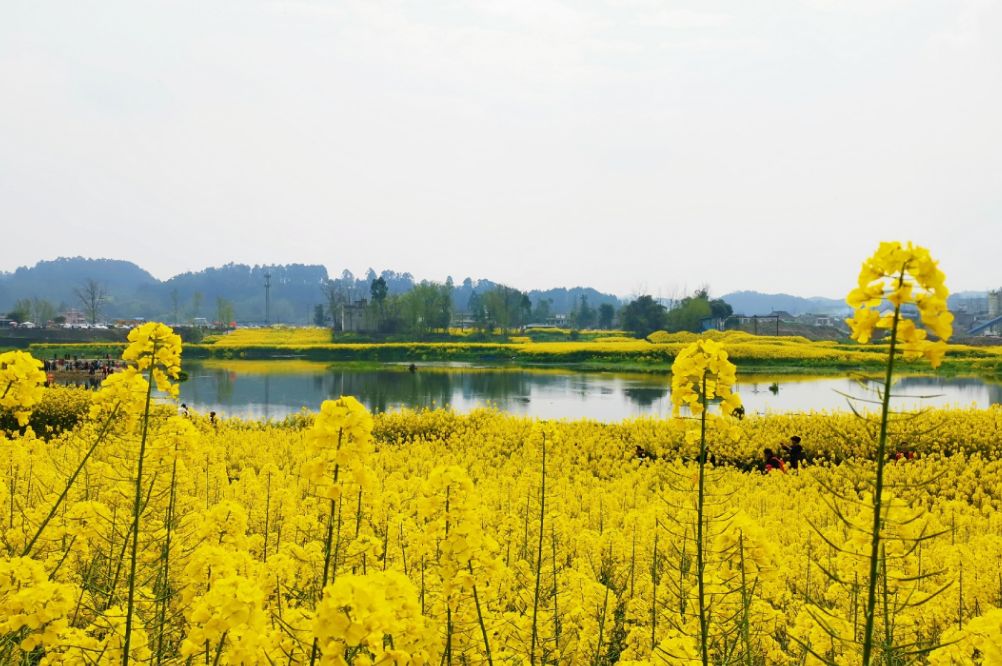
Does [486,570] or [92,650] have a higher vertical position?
[486,570]

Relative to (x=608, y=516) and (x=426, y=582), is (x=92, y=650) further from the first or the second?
(x=608, y=516)

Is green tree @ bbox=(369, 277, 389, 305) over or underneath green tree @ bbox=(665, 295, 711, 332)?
over

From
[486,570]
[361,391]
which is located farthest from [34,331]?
[486,570]

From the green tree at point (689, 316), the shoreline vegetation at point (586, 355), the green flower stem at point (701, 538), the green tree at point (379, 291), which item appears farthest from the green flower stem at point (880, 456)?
the green tree at point (379, 291)

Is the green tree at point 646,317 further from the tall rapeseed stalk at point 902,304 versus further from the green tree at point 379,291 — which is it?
the tall rapeseed stalk at point 902,304

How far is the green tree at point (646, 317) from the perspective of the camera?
82.6 meters

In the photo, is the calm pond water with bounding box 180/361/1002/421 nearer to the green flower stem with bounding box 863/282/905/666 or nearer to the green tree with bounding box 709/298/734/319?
the green flower stem with bounding box 863/282/905/666

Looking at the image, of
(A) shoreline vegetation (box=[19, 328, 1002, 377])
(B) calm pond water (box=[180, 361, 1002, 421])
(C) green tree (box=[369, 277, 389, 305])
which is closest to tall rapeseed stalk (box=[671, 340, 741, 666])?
(B) calm pond water (box=[180, 361, 1002, 421])

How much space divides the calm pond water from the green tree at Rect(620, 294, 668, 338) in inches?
1617

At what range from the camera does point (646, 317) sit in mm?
83438

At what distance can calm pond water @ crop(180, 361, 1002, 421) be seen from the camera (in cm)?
2625

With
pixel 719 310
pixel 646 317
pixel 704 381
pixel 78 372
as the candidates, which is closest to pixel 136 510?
pixel 704 381

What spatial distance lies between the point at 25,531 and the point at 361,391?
27.3 metres

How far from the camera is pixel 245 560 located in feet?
11.6
